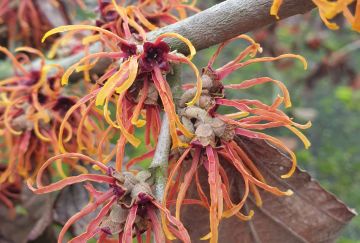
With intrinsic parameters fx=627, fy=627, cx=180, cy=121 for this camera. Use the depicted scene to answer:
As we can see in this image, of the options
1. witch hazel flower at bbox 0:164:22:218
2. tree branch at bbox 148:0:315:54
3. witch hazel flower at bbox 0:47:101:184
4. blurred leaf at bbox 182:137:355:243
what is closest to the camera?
tree branch at bbox 148:0:315:54

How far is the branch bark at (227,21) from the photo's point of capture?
0.78m

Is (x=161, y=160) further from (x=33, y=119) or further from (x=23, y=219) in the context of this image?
(x=23, y=219)

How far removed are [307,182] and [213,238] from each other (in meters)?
0.32

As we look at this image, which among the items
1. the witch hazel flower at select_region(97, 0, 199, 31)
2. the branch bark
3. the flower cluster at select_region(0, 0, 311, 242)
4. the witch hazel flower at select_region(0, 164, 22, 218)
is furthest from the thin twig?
the witch hazel flower at select_region(0, 164, 22, 218)

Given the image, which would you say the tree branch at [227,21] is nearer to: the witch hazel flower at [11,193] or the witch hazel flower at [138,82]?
the witch hazel flower at [138,82]

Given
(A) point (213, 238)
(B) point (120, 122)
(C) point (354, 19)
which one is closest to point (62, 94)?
(B) point (120, 122)

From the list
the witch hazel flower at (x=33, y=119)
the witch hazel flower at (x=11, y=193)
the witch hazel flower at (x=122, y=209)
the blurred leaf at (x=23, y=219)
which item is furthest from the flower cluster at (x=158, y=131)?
the blurred leaf at (x=23, y=219)

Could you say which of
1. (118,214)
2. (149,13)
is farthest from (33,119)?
(118,214)

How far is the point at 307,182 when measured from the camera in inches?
41.3

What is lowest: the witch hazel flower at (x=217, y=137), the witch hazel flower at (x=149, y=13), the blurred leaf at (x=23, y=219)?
the blurred leaf at (x=23, y=219)

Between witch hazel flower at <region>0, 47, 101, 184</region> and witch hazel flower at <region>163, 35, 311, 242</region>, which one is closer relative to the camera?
witch hazel flower at <region>163, 35, 311, 242</region>

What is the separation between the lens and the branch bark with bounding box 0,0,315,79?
0.78 m

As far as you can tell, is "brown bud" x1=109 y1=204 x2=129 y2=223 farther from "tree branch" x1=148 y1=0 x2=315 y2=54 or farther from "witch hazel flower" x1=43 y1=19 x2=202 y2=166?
"tree branch" x1=148 y1=0 x2=315 y2=54

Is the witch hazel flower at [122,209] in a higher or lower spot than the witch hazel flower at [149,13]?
lower
